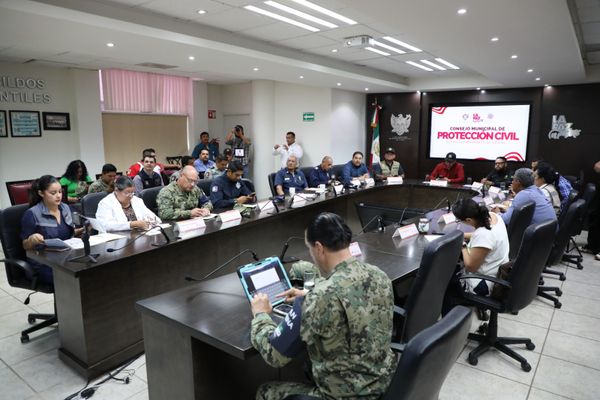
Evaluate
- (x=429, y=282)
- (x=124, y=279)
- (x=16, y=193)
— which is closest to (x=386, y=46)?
(x=429, y=282)

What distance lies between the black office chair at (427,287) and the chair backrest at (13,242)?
8.21 ft

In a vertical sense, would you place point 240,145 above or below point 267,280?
above

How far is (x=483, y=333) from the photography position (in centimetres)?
299

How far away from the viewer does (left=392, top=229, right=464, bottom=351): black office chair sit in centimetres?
191

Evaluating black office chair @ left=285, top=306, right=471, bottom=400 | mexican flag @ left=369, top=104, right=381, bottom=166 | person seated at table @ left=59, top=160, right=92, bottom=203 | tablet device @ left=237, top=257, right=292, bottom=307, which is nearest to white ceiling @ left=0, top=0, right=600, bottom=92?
person seated at table @ left=59, top=160, right=92, bottom=203

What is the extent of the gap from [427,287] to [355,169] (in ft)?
16.8

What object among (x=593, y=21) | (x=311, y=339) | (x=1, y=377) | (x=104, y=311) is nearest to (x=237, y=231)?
(x=104, y=311)

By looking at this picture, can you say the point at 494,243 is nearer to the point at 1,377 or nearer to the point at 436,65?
the point at 1,377

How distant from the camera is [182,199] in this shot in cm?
377

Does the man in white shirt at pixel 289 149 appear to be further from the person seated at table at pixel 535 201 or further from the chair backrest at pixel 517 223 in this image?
the chair backrest at pixel 517 223

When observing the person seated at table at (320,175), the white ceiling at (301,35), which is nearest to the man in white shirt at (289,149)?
the white ceiling at (301,35)

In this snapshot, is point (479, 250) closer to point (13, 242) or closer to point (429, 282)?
point (429, 282)

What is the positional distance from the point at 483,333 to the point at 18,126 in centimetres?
693

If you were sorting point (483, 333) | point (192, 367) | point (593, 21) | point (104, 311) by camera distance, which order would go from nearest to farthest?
1. point (192, 367)
2. point (104, 311)
3. point (483, 333)
4. point (593, 21)
